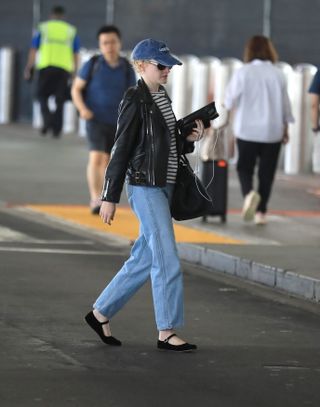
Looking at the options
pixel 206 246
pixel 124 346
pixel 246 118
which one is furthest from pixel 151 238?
pixel 246 118

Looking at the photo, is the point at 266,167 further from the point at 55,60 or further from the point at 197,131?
the point at 55,60

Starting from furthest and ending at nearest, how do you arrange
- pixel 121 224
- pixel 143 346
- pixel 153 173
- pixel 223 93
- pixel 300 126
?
pixel 223 93
pixel 300 126
pixel 121 224
pixel 143 346
pixel 153 173

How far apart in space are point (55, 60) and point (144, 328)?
60.2ft

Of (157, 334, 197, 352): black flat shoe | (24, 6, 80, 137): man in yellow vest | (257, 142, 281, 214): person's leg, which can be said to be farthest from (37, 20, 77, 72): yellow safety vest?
(157, 334, 197, 352): black flat shoe

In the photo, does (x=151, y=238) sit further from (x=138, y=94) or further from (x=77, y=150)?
(x=77, y=150)

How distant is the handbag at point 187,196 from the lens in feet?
29.8

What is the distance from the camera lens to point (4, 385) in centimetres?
782

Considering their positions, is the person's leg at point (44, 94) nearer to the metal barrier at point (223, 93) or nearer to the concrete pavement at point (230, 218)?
the concrete pavement at point (230, 218)

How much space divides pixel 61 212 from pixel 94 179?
621mm

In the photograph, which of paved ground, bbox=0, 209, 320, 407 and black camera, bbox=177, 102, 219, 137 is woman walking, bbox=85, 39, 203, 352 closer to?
black camera, bbox=177, 102, 219, 137

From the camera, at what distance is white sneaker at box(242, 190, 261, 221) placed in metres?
15.8

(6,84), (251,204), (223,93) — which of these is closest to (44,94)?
(6,84)

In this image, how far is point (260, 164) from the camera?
627 inches

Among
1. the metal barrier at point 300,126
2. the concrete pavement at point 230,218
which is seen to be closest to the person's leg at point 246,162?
the concrete pavement at point 230,218
